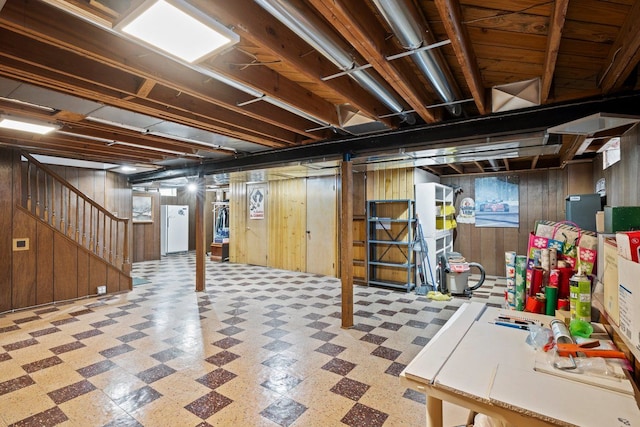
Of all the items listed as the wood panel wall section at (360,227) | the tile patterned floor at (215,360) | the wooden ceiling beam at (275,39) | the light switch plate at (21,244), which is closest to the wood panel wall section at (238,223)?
the tile patterned floor at (215,360)

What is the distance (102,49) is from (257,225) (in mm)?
6851

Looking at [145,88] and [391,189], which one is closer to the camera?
[145,88]

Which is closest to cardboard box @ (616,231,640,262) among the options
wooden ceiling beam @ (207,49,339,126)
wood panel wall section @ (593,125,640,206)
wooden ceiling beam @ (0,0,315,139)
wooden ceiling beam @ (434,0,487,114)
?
wooden ceiling beam @ (434,0,487,114)

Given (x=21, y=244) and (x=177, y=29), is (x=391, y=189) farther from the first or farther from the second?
(x=21, y=244)

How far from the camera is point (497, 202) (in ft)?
23.4

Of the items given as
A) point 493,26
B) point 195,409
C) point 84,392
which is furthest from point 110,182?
point 493,26

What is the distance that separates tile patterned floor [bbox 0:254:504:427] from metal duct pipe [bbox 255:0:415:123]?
2.46 meters

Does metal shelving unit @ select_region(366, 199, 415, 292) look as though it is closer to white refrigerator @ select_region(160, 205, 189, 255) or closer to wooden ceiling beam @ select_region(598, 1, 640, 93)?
wooden ceiling beam @ select_region(598, 1, 640, 93)

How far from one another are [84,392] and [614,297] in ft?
11.5

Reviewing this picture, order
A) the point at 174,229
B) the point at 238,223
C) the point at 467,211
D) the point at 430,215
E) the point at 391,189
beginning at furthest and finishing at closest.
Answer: the point at 174,229 → the point at 238,223 → the point at 467,211 → the point at 391,189 → the point at 430,215

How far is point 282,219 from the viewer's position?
811cm

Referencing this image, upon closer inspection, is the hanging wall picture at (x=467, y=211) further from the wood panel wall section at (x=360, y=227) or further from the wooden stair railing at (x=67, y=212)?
the wooden stair railing at (x=67, y=212)

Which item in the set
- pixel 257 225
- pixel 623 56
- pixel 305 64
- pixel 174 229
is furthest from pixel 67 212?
pixel 623 56

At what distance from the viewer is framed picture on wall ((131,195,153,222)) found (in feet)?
30.7
